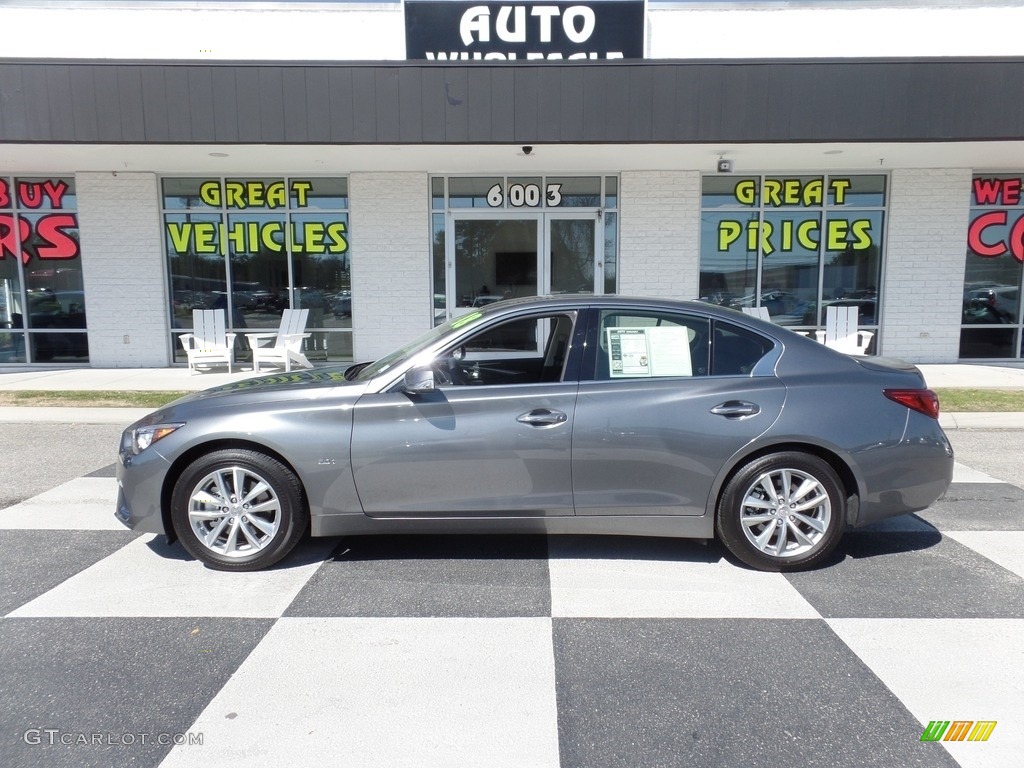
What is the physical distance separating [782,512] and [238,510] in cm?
313

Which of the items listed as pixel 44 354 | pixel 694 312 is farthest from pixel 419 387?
pixel 44 354

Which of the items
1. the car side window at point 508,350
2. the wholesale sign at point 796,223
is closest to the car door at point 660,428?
the car side window at point 508,350

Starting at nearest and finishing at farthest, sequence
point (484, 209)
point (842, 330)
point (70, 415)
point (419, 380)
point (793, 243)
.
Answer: point (419, 380), point (70, 415), point (842, 330), point (484, 209), point (793, 243)

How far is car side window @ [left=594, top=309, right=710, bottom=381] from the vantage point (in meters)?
4.12

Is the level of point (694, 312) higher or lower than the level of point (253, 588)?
higher

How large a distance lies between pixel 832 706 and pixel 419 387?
2435 millimetres

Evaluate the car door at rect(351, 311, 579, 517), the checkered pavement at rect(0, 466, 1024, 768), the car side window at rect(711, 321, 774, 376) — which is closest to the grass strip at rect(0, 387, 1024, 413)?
the checkered pavement at rect(0, 466, 1024, 768)

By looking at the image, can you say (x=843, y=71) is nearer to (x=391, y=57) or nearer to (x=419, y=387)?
(x=391, y=57)

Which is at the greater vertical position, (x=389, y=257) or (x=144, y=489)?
(x=389, y=257)

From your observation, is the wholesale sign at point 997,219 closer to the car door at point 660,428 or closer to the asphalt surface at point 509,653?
the asphalt surface at point 509,653

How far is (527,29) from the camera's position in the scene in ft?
35.9

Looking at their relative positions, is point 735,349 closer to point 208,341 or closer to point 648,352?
point 648,352

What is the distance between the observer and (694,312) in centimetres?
423

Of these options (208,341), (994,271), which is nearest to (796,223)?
(994,271)
